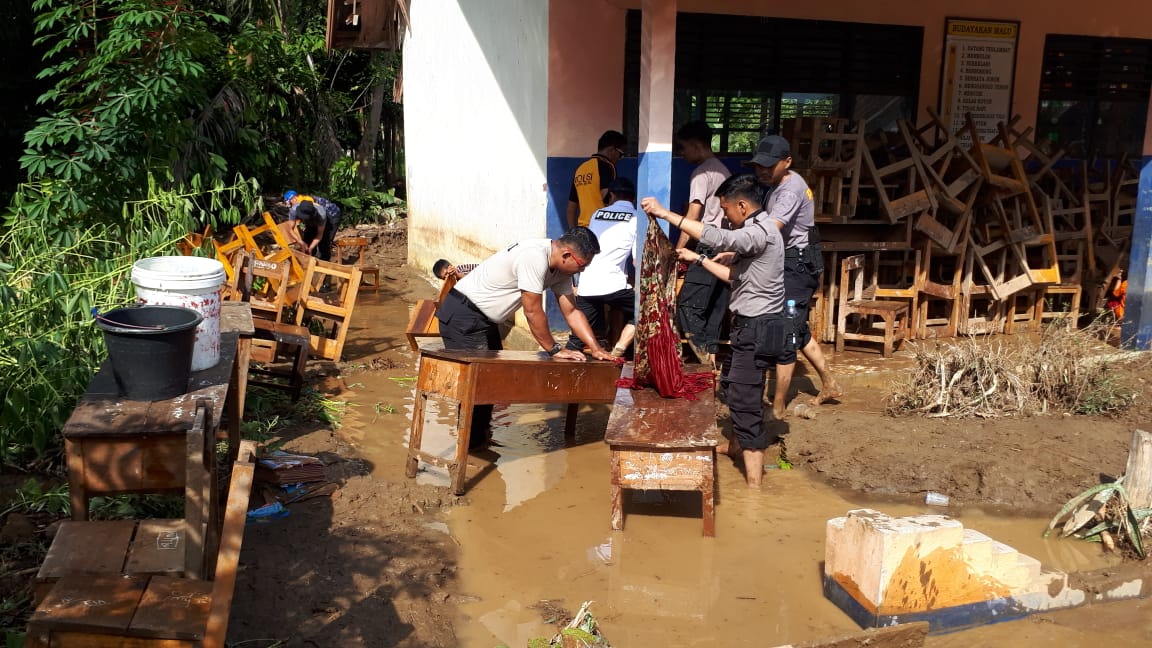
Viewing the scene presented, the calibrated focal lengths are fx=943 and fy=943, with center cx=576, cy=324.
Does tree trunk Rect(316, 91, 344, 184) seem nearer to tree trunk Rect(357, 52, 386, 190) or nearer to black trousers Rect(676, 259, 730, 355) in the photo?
tree trunk Rect(357, 52, 386, 190)

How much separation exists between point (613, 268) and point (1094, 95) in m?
6.30

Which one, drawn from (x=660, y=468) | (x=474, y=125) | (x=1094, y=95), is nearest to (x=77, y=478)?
(x=660, y=468)

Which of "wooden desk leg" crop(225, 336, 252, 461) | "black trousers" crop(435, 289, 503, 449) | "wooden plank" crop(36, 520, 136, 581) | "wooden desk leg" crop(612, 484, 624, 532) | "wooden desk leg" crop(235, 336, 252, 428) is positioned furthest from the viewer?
"black trousers" crop(435, 289, 503, 449)

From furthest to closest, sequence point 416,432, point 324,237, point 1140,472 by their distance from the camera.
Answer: point 324,237, point 416,432, point 1140,472

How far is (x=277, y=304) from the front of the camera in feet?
A: 25.5

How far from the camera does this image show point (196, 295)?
4625mm

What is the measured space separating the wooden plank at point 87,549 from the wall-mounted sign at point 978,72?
851cm

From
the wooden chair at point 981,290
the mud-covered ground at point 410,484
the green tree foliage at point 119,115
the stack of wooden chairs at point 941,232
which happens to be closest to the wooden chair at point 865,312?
the stack of wooden chairs at point 941,232

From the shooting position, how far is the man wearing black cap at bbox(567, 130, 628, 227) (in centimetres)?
773

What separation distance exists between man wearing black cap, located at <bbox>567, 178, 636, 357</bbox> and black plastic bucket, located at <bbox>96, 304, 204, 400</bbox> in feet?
11.0

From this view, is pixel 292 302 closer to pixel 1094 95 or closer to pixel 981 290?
pixel 981 290

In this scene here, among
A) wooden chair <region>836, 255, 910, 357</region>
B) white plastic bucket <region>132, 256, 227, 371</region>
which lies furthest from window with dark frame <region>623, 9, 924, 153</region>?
white plastic bucket <region>132, 256, 227, 371</region>

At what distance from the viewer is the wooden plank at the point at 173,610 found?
2.88m

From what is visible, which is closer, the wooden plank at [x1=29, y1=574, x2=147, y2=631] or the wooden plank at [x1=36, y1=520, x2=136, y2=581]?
the wooden plank at [x1=29, y1=574, x2=147, y2=631]
